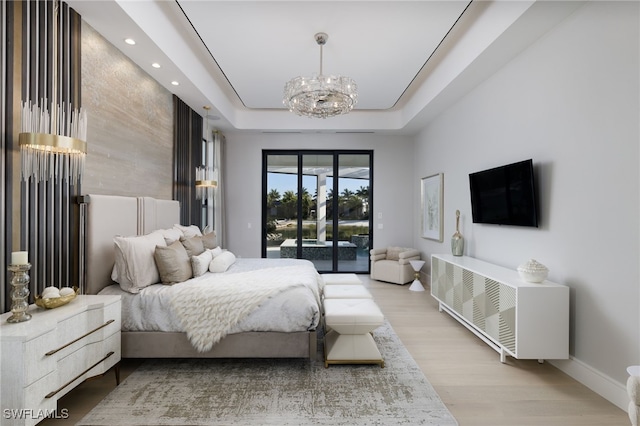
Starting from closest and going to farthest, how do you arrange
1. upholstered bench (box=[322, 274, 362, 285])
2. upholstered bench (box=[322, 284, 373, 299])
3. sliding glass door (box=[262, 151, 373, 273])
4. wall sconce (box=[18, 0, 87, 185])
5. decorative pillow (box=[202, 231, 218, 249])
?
wall sconce (box=[18, 0, 87, 185]), upholstered bench (box=[322, 284, 373, 299]), upholstered bench (box=[322, 274, 362, 285]), decorative pillow (box=[202, 231, 218, 249]), sliding glass door (box=[262, 151, 373, 273])

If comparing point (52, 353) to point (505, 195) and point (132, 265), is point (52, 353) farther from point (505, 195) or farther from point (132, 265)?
point (505, 195)

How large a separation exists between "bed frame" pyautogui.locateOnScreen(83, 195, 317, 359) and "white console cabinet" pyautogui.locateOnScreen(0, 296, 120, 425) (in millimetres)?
235

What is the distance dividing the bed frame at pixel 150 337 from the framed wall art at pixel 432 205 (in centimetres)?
323

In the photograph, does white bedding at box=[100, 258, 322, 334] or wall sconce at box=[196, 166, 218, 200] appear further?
wall sconce at box=[196, 166, 218, 200]

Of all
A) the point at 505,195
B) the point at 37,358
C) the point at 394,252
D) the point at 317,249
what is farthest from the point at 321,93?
the point at 317,249

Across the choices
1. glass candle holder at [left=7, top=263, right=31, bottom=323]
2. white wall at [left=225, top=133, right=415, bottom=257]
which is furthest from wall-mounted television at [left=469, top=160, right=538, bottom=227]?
glass candle holder at [left=7, top=263, right=31, bottom=323]

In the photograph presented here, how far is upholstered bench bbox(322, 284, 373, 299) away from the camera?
2877 millimetres

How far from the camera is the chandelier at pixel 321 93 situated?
2.89 m

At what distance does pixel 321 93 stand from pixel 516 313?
8.18 feet

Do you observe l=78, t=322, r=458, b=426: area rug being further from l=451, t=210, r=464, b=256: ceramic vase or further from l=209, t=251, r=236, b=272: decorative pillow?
l=451, t=210, r=464, b=256: ceramic vase

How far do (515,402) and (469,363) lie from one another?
515 mm

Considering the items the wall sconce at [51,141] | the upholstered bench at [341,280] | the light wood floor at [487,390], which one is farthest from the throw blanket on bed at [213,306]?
the wall sconce at [51,141]

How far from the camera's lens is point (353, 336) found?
2490 mm

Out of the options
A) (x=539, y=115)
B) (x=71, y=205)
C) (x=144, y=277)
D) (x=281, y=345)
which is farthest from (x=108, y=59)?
(x=539, y=115)
